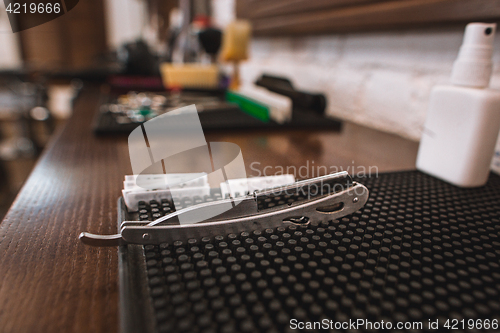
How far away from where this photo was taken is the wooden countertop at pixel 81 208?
18cm

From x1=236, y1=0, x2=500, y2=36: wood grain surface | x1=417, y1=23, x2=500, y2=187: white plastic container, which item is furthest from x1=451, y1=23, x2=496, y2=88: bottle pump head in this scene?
x1=236, y1=0, x2=500, y2=36: wood grain surface

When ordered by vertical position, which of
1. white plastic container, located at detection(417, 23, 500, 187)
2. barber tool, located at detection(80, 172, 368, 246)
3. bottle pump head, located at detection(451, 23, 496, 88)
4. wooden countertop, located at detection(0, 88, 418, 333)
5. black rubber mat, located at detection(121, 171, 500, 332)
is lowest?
wooden countertop, located at detection(0, 88, 418, 333)

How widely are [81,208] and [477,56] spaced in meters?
0.42

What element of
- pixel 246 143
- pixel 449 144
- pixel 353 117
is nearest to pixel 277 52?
pixel 353 117

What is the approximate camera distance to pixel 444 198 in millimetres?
331

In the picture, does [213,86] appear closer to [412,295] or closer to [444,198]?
[444,198]

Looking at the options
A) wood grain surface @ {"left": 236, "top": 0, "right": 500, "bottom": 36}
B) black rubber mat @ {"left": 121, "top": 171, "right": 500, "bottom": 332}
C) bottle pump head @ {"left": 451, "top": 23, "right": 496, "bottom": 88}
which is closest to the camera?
black rubber mat @ {"left": 121, "top": 171, "right": 500, "bottom": 332}

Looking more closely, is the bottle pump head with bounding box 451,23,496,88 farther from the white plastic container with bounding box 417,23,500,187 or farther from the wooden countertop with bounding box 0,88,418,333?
the wooden countertop with bounding box 0,88,418,333

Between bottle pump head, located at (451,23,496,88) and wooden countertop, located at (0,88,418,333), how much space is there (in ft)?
0.44

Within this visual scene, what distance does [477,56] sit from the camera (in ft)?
1.14

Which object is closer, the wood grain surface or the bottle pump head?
the bottle pump head

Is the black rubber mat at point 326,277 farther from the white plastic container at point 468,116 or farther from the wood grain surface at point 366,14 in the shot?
the wood grain surface at point 366,14

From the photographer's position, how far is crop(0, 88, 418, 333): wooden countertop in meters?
0.18

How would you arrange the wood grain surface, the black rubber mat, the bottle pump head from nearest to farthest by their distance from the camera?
the black rubber mat < the bottle pump head < the wood grain surface
